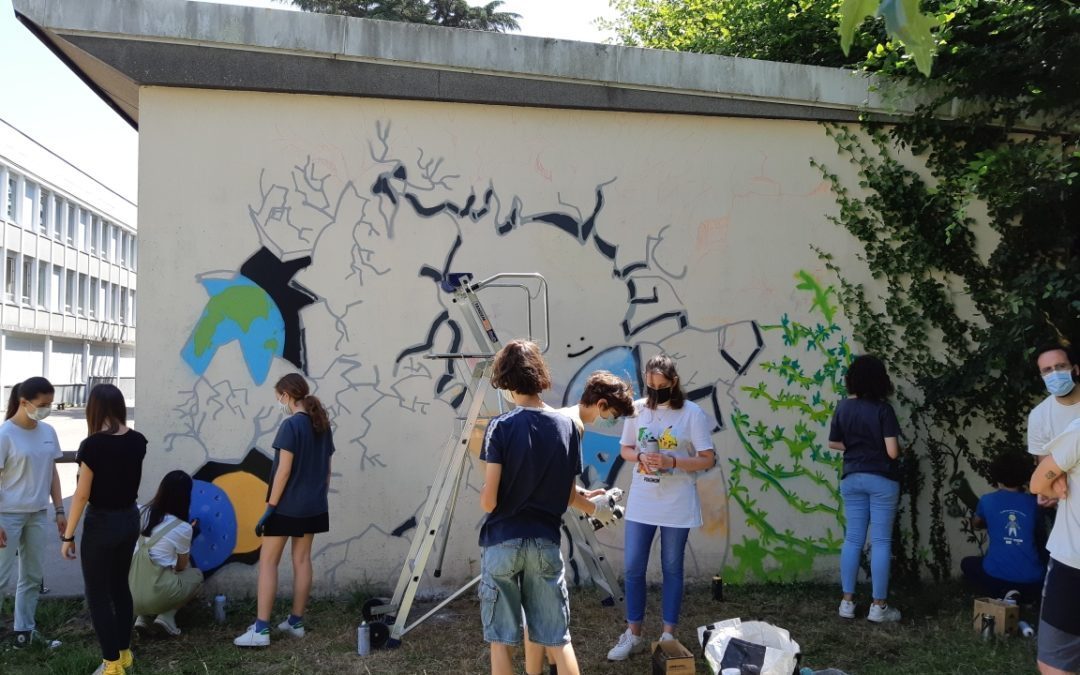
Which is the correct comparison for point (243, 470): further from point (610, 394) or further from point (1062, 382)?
point (1062, 382)

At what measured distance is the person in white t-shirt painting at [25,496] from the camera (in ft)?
15.9

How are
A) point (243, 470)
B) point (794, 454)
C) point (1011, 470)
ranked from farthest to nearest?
point (794, 454)
point (243, 470)
point (1011, 470)

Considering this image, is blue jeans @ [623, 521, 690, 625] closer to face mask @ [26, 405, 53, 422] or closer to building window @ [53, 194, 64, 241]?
face mask @ [26, 405, 53, 422]

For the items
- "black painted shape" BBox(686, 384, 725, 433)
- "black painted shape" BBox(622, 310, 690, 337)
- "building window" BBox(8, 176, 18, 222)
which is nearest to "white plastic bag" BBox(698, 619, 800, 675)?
"black painted shape" BBox(686, 384, 725, 433)

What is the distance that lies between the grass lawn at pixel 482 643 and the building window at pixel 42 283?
39.5 m

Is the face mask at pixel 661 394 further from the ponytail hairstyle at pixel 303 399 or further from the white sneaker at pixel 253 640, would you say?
the white sneaker at pixel 253 640

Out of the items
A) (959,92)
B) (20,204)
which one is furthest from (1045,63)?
(20,204)

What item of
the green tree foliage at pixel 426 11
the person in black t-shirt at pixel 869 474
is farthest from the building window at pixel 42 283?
the person in black t-shirt at pixel 869 474

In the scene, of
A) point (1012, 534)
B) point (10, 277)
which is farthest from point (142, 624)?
point (10, 277)

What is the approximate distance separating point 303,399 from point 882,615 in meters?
3.80

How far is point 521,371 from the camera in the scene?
3.44 meters

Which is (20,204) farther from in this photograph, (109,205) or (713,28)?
(713,28)

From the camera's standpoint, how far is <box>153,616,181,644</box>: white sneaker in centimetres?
498

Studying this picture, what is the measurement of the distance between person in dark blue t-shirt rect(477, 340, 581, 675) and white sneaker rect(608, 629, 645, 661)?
1.21 metres
